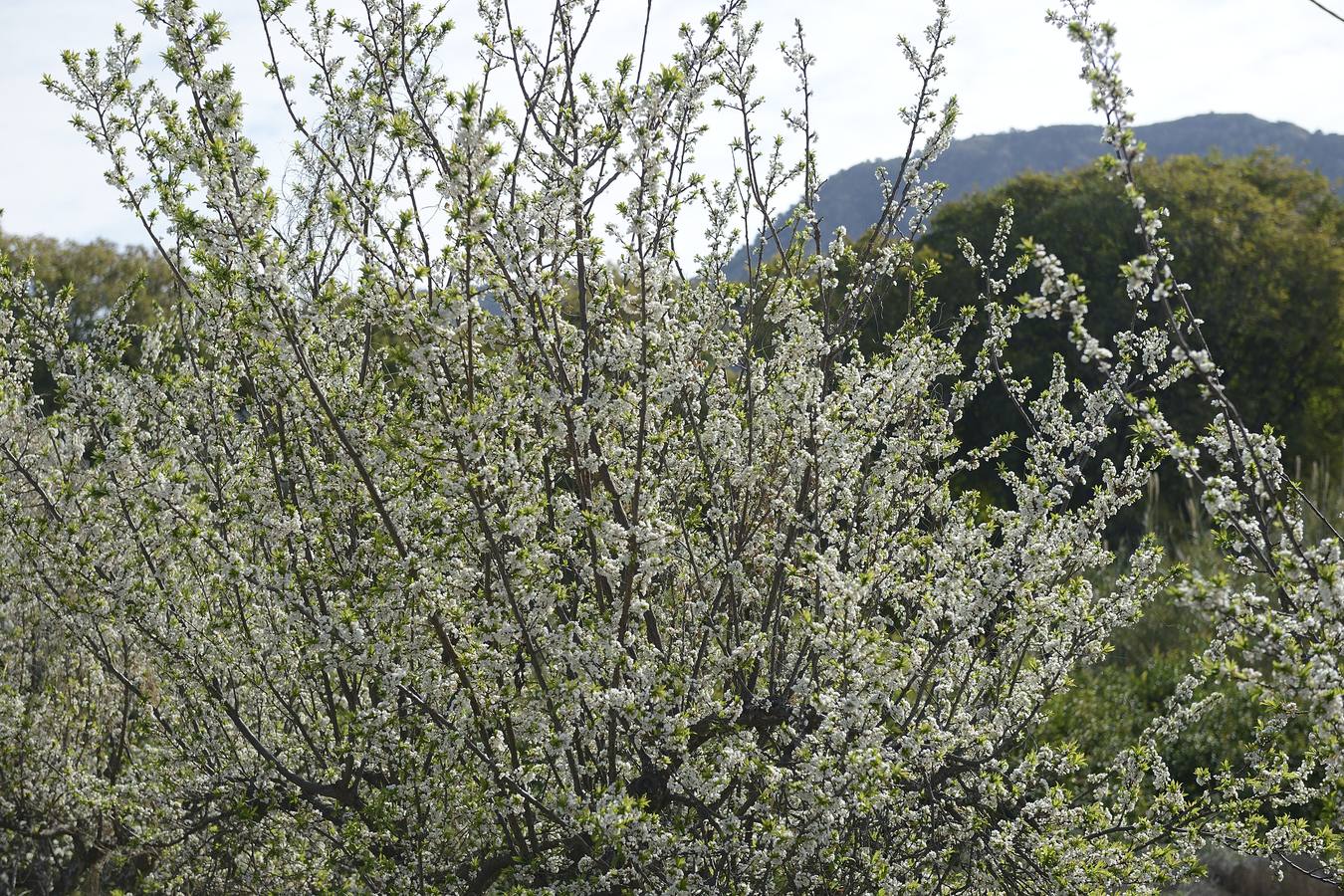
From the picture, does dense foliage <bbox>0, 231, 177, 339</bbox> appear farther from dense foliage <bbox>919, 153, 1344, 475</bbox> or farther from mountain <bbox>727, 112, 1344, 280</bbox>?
mountain <bbox>727, 112, 1344, 280</bbox>

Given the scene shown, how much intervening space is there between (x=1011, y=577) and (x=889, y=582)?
1.94 feet

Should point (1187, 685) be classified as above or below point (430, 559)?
below

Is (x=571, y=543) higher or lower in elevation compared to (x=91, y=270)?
lower

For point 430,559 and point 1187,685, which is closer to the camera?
point 430,559

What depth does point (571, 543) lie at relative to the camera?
358 cm

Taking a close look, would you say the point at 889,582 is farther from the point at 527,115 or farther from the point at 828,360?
the point at 527,115

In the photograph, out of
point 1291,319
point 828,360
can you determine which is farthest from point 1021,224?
point 828,360

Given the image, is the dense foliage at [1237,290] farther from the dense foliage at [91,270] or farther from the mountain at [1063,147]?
the mountain at [1063,147]

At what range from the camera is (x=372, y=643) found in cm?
352

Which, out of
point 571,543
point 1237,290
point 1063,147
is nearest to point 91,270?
point 1237,290

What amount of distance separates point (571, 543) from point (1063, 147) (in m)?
195

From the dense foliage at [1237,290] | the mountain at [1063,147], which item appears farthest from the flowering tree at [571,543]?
the mountain at [1063,147]

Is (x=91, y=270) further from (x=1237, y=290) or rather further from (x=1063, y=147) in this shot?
(x=1063, y=147)

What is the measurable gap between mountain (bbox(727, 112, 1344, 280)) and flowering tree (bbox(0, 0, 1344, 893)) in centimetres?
14867
